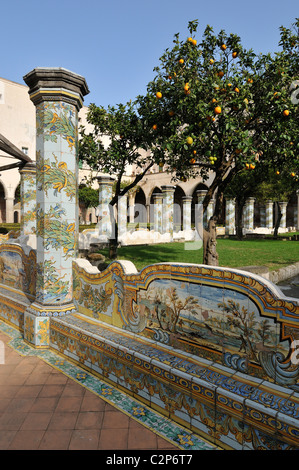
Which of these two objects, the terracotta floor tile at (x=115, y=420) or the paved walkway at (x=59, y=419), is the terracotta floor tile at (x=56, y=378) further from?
the terracotta floor tile at (x=115, y=420)

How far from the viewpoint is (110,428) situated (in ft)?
8.51

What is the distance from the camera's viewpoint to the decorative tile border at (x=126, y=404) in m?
2.45

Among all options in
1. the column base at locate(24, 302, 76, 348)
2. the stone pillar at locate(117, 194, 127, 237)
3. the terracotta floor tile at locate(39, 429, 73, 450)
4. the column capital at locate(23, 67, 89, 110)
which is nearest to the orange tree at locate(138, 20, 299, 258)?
the column capital at locate(23, 67, 89, 110)

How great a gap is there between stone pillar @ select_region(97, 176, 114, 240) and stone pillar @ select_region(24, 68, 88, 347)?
9447 millimetres

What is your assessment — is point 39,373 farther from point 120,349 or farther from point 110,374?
point 120,349

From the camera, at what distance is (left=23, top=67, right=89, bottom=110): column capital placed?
4145 millimetres

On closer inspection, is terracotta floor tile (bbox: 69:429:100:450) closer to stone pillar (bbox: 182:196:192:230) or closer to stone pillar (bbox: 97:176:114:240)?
stone pillar (bbox: 97:176:114:240)

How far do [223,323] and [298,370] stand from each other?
2.07 feet

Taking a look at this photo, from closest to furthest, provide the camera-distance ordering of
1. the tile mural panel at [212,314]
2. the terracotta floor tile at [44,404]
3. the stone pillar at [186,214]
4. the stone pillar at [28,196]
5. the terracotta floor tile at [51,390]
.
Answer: the tile mural panel at [212,314], the terracotta floor tile at [44,404], the terracotta floor tile at [51,390], the stone pillar at [28,196], the stone pillar at [186,214]

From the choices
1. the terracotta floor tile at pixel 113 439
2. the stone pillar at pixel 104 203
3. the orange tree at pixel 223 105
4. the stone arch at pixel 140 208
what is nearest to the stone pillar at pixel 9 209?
the stone arch at pixel 140 208

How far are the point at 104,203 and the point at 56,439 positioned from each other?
40.2ft

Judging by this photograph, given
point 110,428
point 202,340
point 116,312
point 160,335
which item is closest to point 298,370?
point 202,340

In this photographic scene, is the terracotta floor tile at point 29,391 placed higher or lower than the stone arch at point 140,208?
lower

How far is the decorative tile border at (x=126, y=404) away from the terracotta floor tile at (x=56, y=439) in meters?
0.55
